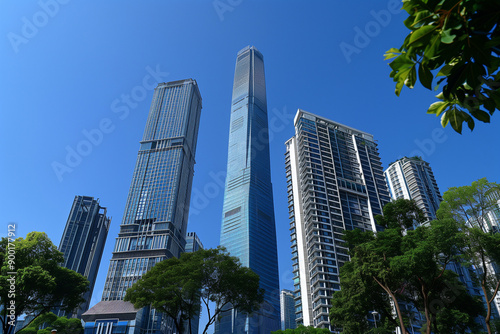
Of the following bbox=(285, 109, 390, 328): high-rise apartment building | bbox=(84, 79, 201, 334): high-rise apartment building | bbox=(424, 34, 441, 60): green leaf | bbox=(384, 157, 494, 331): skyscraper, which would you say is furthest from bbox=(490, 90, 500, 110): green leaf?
bbox=(384, 157, 494, 331): skyscraper

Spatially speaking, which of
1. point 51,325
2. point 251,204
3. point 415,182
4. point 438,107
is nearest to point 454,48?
point 438,107

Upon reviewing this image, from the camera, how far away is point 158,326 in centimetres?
8775

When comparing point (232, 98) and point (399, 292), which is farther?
point (232, 98)

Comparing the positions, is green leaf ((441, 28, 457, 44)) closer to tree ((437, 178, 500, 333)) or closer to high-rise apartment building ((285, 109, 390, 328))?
tree ((437, 178, 500, 333))

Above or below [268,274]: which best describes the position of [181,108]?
above

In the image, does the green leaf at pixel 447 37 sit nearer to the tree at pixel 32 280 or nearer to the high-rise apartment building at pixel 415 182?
the tree at pixel 32 280

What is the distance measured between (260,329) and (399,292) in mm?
115263

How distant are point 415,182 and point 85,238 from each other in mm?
154822

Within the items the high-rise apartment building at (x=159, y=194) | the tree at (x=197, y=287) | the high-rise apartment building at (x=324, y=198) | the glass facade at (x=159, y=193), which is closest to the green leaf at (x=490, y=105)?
the tree at (x=197, y=287)

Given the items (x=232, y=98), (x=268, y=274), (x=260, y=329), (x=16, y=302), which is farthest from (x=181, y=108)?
(x=16, y=302)

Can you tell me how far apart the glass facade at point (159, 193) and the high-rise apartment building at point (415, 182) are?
3155 inches

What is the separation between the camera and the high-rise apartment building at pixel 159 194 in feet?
336

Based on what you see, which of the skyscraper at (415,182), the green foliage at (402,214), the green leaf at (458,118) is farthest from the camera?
the skyscraper at (415,182)

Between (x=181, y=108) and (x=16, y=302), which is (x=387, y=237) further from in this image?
(x=181, y=108)
